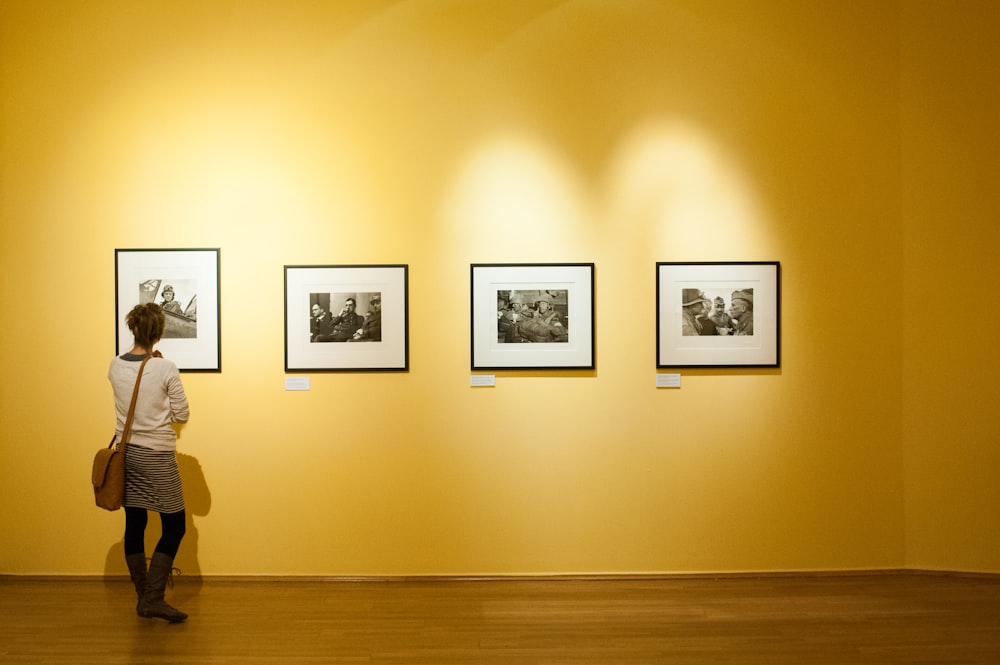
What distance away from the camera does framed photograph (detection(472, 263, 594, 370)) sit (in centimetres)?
516

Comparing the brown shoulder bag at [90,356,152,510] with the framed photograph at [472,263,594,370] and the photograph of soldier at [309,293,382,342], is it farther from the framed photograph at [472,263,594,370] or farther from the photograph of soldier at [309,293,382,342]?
the framed photograph at [472,263,594,370]

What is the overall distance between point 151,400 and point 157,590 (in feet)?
3.74

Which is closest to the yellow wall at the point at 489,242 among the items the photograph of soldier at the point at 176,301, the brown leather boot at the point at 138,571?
the photograph of soldier at the point at 176,301

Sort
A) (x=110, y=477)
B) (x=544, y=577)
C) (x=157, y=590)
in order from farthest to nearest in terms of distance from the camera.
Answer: (x=544, y=577) → (x=157, y=590) → (x=110, y=477)

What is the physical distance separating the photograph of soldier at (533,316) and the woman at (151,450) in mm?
2187

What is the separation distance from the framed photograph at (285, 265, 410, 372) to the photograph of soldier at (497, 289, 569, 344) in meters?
0.71

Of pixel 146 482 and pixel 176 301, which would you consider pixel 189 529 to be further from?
pixel 176 301

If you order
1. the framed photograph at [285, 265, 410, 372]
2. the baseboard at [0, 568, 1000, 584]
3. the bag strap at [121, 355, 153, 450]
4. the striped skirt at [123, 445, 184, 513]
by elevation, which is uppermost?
the framed photograph at [285, 265, 410, 372]

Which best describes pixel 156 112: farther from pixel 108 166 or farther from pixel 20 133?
pixel 20 133

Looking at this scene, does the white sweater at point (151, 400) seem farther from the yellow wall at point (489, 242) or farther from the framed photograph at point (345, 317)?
the framed photograph at point (345, 317)

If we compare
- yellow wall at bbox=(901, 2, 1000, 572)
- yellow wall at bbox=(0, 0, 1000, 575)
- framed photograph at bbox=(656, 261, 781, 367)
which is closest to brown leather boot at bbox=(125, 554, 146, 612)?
yellow wall at bbox=(0, 0, 1000, 575)

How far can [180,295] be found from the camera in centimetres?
516

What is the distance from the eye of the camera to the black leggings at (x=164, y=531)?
4.29 meters

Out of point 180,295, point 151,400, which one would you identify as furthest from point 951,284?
point 180,295
